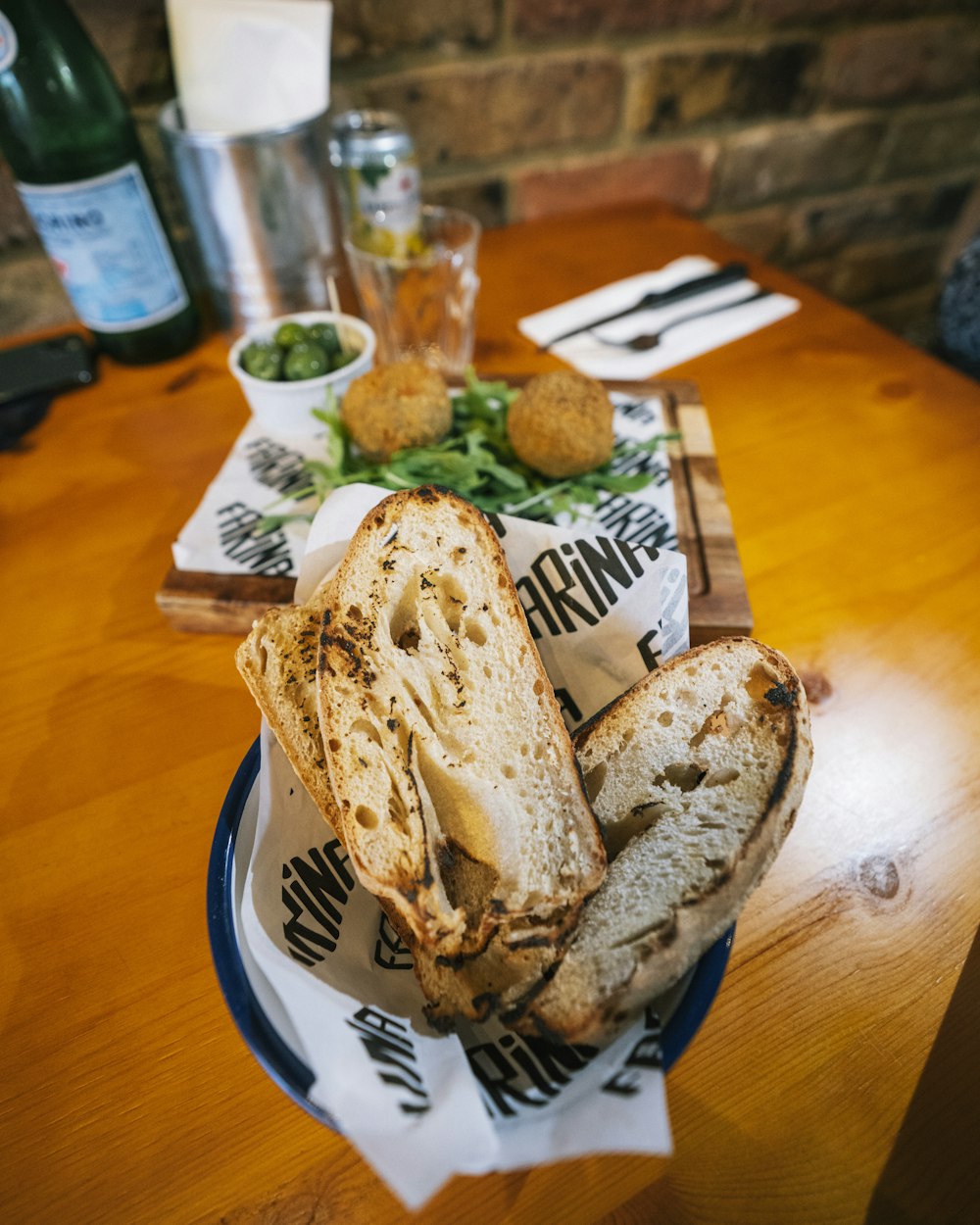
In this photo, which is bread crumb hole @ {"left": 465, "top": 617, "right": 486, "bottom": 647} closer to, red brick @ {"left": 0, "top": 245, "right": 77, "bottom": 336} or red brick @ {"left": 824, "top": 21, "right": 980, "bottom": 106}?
red brick @ {"left": 0, "top": 245, "right": 77, "bottom": 336}

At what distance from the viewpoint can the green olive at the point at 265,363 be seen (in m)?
1.05

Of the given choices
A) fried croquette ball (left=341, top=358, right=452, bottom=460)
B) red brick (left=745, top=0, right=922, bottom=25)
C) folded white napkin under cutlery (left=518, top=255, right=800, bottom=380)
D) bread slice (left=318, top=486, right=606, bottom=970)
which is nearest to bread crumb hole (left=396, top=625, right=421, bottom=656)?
bread slice (left=318, top=486, right=606, bottom=970)

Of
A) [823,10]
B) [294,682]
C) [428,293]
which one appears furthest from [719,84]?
[294,682]

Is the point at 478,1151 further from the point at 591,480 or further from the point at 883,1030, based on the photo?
the point at 591,480

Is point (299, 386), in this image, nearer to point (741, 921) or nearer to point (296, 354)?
point (296, 354)

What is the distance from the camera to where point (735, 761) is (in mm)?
586

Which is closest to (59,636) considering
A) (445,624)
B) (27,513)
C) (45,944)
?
(27,513)

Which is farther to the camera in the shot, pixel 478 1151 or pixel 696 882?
pixel 696 882

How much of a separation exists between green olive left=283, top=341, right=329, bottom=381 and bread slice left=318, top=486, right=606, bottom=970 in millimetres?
474

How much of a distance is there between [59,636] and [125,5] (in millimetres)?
1123

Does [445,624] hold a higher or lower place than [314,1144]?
higher

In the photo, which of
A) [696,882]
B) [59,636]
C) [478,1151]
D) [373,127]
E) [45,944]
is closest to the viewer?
[478,1151]

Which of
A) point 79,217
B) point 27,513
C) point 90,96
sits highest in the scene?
point 90,96

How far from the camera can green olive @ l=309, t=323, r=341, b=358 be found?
1.09m
